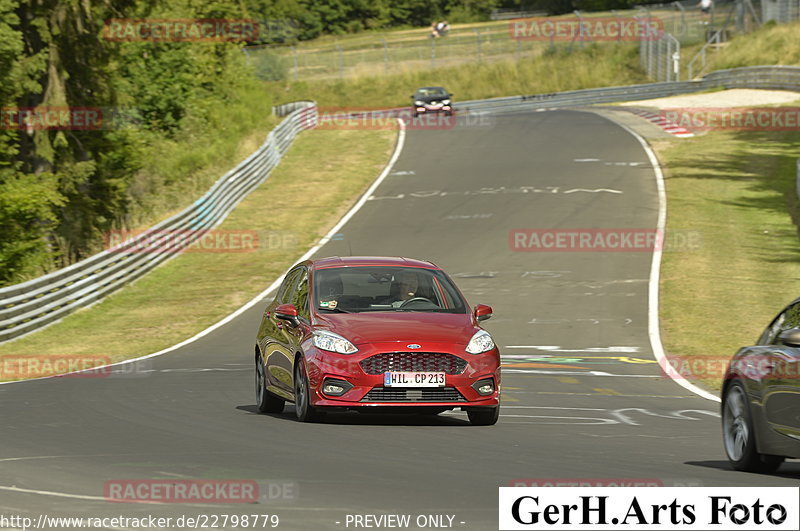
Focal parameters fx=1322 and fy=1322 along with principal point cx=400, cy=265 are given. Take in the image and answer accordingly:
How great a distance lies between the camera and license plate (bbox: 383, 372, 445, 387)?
12.1 meters

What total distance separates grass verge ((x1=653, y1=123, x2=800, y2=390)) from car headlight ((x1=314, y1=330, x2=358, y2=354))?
7320 mm

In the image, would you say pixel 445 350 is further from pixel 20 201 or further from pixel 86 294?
pixel 20 201

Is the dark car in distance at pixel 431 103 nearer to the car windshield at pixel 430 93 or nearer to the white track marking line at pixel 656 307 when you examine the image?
the car windshield at pixel 430 93

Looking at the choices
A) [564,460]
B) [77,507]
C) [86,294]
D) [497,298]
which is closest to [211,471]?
[77,507]

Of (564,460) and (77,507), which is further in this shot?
(564,460)

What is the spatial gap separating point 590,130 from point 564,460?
149ft

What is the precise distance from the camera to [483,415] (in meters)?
12.5

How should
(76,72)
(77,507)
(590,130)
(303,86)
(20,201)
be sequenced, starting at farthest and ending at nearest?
1. (303,86)
2. (590,130)
3. (76,72)
4. (20,201)
5. (77,507)

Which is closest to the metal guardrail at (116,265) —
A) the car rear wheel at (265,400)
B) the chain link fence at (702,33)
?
the car rear wheel at (265,400)

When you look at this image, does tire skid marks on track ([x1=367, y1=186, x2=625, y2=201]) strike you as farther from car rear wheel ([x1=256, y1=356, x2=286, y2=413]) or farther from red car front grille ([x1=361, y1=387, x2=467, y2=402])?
red car front grille ([x1=361, y1=387, x2=467, y2=402])

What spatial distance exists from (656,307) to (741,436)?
16.2 metres

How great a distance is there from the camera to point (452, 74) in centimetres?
8656

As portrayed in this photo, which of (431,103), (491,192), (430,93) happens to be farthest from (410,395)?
(430,93)

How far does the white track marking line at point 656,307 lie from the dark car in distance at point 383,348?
4635 mm
